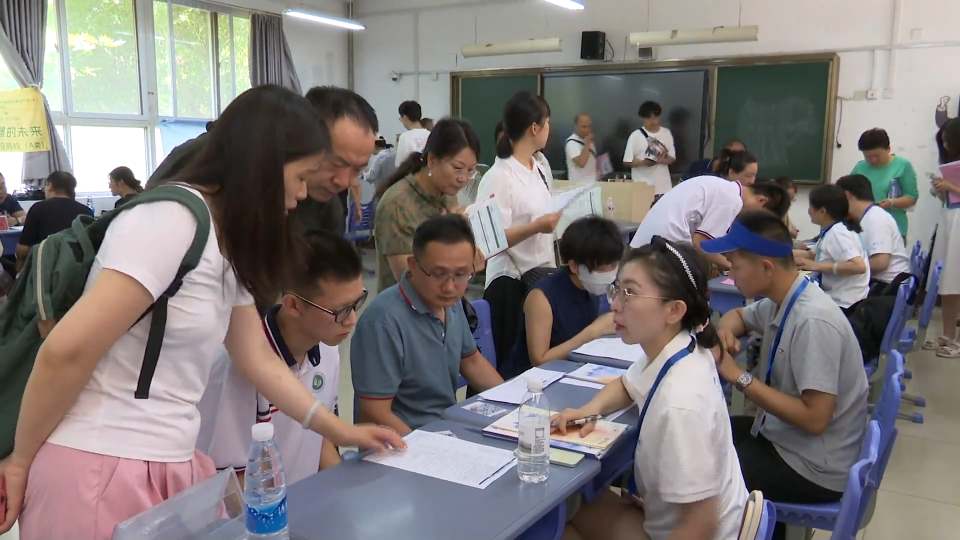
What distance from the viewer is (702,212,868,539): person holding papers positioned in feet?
6.40

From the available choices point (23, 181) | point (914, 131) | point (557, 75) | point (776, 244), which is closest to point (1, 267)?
point (23, 181)

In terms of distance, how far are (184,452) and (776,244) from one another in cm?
166

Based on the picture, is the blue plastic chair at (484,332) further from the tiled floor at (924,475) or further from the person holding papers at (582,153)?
the person holding papers at (582,153)

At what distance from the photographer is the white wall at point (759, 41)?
639cm

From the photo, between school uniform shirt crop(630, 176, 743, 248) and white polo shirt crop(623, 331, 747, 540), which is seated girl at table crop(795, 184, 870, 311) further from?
white polo shirt crop(623, 331, 747, 540)

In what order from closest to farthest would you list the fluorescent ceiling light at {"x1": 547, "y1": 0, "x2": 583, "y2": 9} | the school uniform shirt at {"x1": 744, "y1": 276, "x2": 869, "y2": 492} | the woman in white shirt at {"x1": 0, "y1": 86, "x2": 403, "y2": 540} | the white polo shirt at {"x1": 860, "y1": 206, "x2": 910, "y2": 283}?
the woman in white shirt at {"x1": 0, "y1": 86, "x2": 403, "y2": 540}
the school uniform shirt at {"x1": 744, "y1": 276, "x2": 869, "y2": 492}
the white polo shirt at {"x1": 860, "y1": 206, "x2": 910, "y2": 283}
the fluorescent ceiling light at {"x1": 547, "y1": 0, "x2": 583, "y2": 9}

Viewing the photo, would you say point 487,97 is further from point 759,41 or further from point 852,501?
point 852,501

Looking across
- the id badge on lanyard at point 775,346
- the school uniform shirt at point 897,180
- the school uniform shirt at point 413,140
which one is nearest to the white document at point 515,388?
the id badge on lanyard at point 775,346

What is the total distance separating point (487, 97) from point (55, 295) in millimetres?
7869

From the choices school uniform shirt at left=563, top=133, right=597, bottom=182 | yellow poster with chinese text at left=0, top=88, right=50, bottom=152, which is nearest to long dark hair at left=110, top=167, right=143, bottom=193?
yellow poster with chinese text at left=0, top=88, right=50, bottom=152

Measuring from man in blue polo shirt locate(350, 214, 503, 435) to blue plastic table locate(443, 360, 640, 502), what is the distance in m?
0.14

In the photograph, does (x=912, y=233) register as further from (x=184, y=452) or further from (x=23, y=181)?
(x=23, y=181)

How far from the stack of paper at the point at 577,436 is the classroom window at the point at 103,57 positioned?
7274mm

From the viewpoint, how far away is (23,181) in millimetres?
6910
